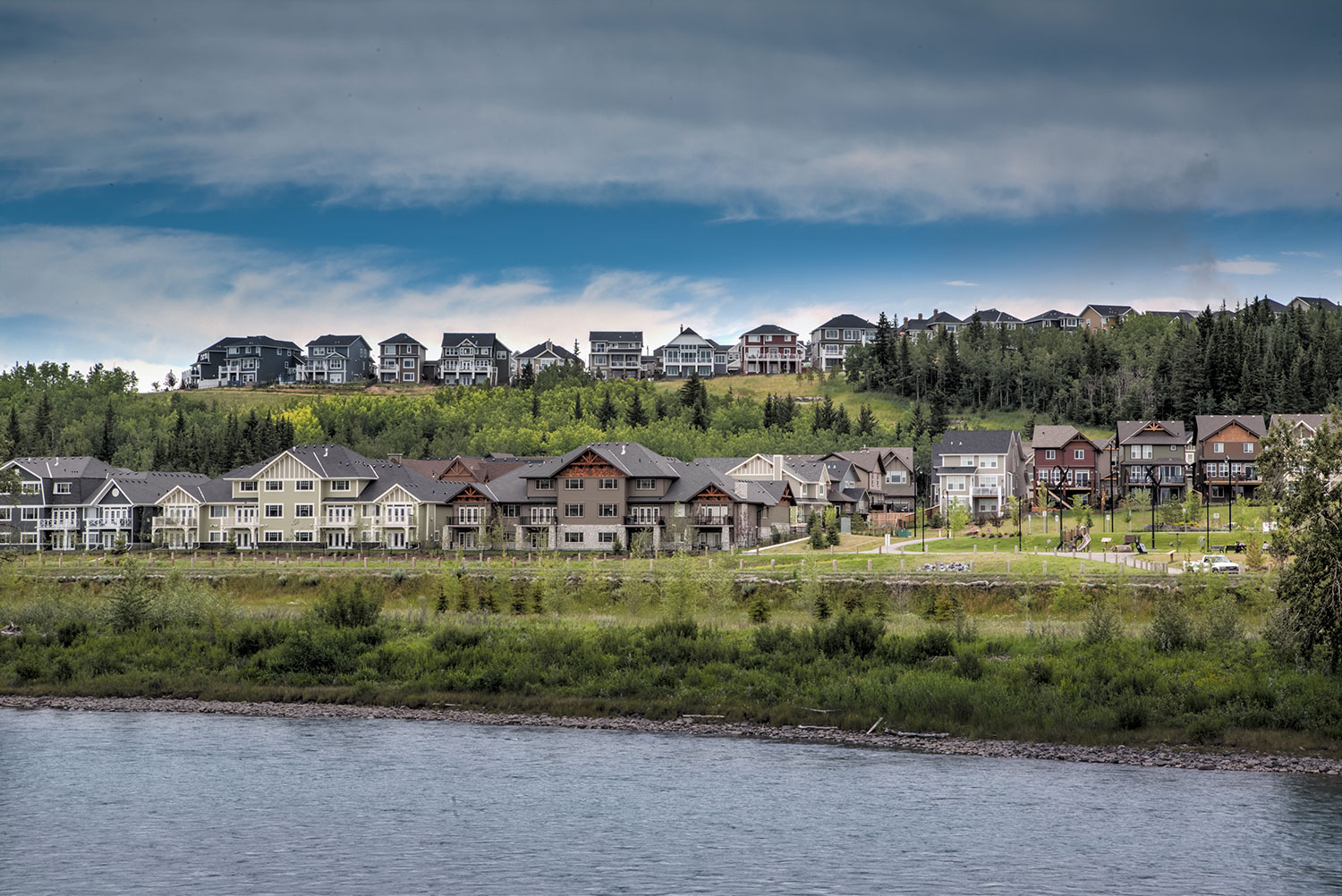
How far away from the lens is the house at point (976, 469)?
11731 cm

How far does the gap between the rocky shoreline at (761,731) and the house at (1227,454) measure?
82346 millimetres

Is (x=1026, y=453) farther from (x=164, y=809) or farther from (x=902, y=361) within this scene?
(x=164, y=809)

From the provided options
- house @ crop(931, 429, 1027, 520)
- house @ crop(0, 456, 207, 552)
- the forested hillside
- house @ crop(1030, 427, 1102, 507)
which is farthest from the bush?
the forested hillside

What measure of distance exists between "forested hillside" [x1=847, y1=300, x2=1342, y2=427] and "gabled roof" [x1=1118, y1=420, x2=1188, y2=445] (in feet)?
78.0

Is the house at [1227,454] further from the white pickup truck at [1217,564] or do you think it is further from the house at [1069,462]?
the white pickup truck at [1217,564]

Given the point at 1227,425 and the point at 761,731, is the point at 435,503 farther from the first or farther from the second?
the point at 1227,425

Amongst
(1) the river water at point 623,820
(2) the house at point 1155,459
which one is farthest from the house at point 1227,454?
(1) the river water at point 623,820

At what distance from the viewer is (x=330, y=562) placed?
83312mm

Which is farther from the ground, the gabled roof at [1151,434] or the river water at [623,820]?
the gabled roof at [1151,434]

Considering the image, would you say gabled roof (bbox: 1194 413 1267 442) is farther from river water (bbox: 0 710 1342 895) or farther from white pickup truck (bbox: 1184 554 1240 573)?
river water (bbox: 0 710 1342 895)

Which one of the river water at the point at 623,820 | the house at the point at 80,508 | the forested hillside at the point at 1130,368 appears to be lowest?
the river water at the point at 623,820

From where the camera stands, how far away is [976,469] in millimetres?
118062

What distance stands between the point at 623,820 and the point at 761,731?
1139cm

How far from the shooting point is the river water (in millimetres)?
22719
